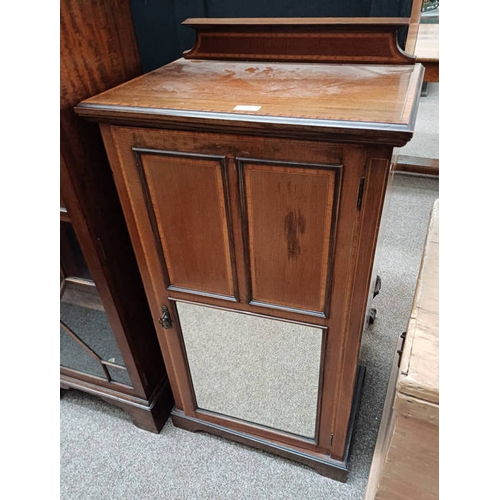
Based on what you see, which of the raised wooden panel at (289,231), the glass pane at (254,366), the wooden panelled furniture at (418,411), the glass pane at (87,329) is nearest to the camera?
the wooden panelled furniture at (418,411)

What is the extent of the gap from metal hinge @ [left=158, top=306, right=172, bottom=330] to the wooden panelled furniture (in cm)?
53

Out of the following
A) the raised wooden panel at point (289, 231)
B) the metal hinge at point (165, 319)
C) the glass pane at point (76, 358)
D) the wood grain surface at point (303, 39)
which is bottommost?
the glass pane at point (76, 358)

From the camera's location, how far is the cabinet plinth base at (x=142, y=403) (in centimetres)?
115

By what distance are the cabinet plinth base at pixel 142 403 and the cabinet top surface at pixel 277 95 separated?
818mm

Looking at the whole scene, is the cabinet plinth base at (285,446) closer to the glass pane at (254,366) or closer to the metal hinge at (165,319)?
the glass pane at (254,366)

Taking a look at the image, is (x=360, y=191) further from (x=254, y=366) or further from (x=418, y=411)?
(x=254, y=366)

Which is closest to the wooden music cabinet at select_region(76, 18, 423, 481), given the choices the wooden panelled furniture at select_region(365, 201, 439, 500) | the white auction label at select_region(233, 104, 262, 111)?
the white auction label at select_region(233, 104, 262, 111)

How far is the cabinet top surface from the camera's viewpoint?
550mm

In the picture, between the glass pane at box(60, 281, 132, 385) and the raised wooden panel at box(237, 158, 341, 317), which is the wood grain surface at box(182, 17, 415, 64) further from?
the glass pane at box(60, 281, 132, 385)

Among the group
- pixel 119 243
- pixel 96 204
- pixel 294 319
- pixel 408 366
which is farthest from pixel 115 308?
pixel 408 366

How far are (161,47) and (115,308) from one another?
611 millimetres

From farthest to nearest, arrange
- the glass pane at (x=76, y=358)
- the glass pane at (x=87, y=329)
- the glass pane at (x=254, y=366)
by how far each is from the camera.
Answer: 1. the glass pane at (x=76, y=358)
2. the glass pane at (x=87, y=329)
3. the glass pane at (x=254, y=366)

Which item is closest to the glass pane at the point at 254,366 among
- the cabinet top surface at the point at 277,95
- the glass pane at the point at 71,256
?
the glass pane at the point at 71,256

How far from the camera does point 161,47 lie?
2.98 feet
